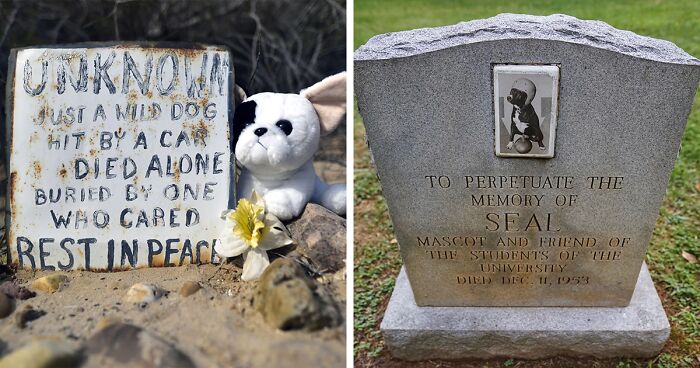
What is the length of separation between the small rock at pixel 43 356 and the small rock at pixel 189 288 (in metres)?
0.49

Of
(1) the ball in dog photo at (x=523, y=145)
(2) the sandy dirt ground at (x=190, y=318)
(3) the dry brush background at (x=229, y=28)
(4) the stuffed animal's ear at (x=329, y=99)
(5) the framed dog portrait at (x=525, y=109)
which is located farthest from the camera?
(3) the dry brush background at (x=229, y=28)

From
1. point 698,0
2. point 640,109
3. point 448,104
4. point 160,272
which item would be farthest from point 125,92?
point 698,0

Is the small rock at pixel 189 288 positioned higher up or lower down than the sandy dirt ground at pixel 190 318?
higher up

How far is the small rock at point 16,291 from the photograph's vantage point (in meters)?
2.52

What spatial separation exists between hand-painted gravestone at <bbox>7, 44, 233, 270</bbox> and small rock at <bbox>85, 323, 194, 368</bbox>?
0.64 m

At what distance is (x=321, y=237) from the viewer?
2719 millimetres

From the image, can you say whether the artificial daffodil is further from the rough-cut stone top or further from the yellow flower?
the rough-cut stone top

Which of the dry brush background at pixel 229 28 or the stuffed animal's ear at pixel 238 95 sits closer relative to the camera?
the stuffed animal's ear at pixel 238 95

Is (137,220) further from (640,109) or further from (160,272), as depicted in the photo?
(640,109)

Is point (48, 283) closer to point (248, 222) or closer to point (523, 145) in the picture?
point (248, 222)

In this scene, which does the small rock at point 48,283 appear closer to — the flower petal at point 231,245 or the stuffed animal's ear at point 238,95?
the flower petal at point 231,245

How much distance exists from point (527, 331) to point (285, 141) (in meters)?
1.27

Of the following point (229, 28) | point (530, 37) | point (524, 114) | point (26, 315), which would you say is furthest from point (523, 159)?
point (229, 28)

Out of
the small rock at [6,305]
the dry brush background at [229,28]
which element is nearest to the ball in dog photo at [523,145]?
the small rock at [6,305]
